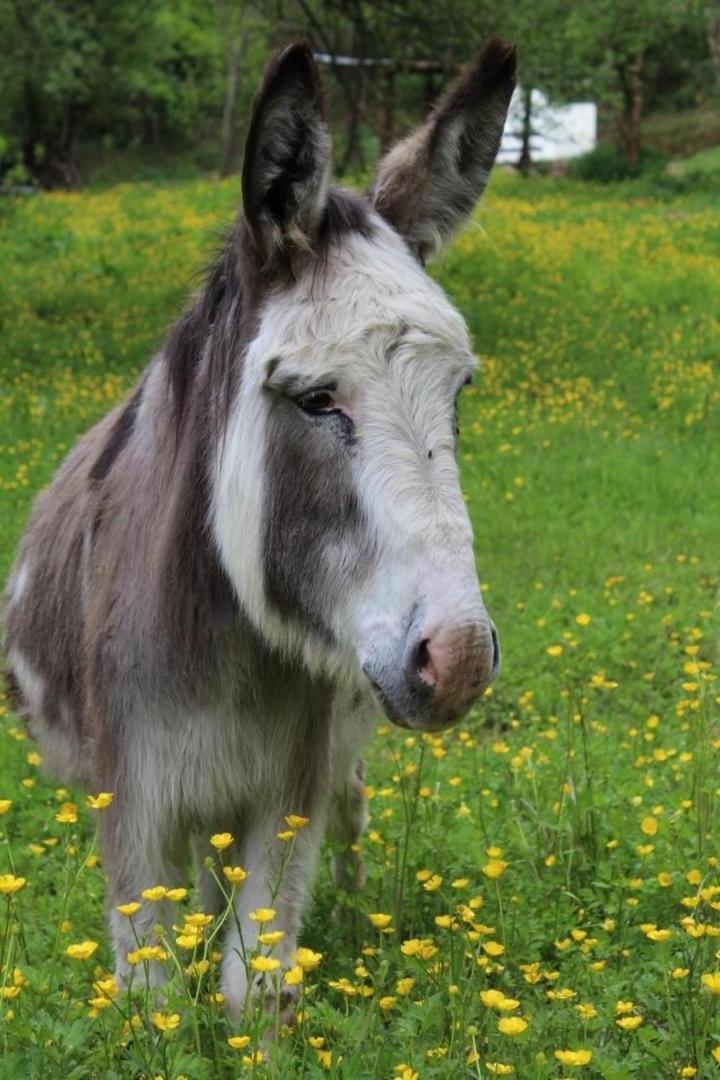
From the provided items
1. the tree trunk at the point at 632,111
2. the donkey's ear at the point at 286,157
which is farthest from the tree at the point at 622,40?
the donkey's ear at the point at 286,157

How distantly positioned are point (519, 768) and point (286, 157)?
8.93ft

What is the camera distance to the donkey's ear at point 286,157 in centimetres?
270

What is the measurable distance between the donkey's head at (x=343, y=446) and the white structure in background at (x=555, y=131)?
32.0 metres

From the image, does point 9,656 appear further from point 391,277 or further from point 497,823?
point 391,277

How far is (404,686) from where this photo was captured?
247 cm

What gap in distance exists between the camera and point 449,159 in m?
3.16

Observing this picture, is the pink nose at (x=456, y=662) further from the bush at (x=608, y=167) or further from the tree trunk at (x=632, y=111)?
the tree trunk at (x=632, y=111)

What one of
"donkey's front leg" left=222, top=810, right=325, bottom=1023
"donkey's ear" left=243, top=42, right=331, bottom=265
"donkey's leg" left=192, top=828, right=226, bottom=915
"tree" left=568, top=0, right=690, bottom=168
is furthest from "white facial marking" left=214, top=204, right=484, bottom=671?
"tree" left=568, top=0, right=690, bottom=168

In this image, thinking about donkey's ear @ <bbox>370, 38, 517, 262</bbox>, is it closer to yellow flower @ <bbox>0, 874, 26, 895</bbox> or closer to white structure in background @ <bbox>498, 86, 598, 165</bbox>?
yellow flower @ <bbox>0, 874, 26, 895</bbox>

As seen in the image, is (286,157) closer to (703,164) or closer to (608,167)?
(608,167)

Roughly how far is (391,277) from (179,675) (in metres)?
1.02

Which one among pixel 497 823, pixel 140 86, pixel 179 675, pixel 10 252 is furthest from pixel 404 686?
pixel 140 86

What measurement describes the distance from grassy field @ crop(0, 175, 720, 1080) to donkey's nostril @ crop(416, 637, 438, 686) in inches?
21.1

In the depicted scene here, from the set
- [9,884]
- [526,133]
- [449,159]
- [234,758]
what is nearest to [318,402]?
[449,159]
